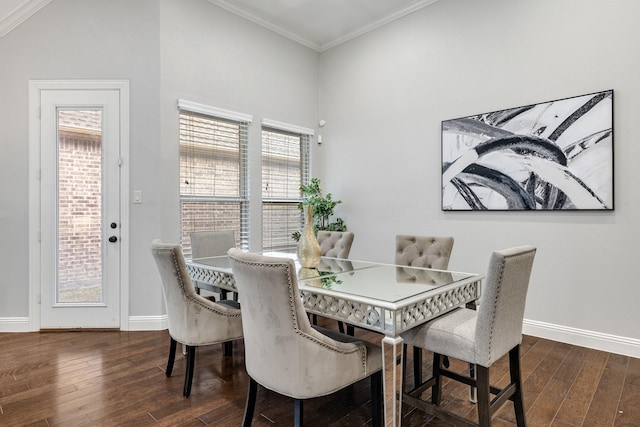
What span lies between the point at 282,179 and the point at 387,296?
3.31 metres

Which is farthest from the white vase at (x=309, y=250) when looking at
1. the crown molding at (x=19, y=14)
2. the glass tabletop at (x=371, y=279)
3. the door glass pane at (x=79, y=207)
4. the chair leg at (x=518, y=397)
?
the crown molding at (x=19, y=14)

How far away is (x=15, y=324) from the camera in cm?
342

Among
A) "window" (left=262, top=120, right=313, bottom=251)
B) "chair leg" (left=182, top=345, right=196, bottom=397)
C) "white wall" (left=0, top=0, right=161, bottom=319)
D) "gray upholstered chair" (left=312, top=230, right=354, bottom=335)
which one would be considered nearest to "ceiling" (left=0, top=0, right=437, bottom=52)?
"white wall" (left=0, top=0, right=161, bottom=319)

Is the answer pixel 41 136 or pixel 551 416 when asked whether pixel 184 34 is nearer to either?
pixel 41 136

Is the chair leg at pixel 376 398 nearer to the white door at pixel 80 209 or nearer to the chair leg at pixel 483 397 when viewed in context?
the chair leg at pixel 483 397

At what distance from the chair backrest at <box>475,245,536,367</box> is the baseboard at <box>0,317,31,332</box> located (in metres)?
A: 3.94

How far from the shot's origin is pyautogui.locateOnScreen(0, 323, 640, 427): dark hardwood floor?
6.54ft

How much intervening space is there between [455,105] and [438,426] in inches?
120

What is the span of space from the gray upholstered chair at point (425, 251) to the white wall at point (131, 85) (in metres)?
2.30

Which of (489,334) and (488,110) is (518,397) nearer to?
(489,334)

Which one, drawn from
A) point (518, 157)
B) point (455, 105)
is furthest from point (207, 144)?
point (518, 157)

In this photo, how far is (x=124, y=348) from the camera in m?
3.04

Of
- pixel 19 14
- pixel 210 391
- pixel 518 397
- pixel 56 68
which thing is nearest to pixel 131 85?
pixel 56 68

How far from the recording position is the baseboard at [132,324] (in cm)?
342
